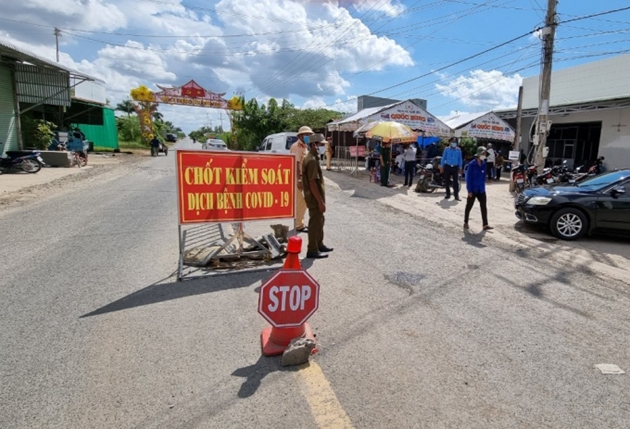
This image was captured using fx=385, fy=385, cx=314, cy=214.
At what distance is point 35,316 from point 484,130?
2020 centimetres

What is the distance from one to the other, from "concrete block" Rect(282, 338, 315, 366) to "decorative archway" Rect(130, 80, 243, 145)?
35090 millimetres

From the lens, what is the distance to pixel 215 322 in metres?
3.62

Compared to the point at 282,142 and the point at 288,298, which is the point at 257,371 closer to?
the point at 288,298

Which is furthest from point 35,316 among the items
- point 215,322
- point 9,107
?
point 9,107

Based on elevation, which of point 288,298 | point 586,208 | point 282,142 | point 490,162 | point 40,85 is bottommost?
point 288,298

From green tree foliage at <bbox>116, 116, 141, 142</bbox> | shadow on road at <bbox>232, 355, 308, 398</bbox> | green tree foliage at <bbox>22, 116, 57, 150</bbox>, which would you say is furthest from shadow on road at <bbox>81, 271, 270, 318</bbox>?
green tree foliage at <bbox>116, 116, 141, 142</bbox>

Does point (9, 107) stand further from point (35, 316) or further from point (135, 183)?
point (35, 316)

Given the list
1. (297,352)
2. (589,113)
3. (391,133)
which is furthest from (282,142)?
(589,113)

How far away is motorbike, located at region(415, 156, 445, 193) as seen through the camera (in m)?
13.6

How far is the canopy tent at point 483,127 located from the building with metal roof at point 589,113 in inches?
59.7

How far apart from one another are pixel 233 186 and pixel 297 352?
299cm

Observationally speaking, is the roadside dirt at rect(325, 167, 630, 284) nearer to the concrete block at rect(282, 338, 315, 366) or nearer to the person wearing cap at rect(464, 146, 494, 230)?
the person wearing cap at rect(464, 146, 494, 230)

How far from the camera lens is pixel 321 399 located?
2.57m

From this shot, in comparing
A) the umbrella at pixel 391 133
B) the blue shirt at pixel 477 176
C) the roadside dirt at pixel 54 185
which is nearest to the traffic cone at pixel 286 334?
the blue shirt at pixel 477 176
